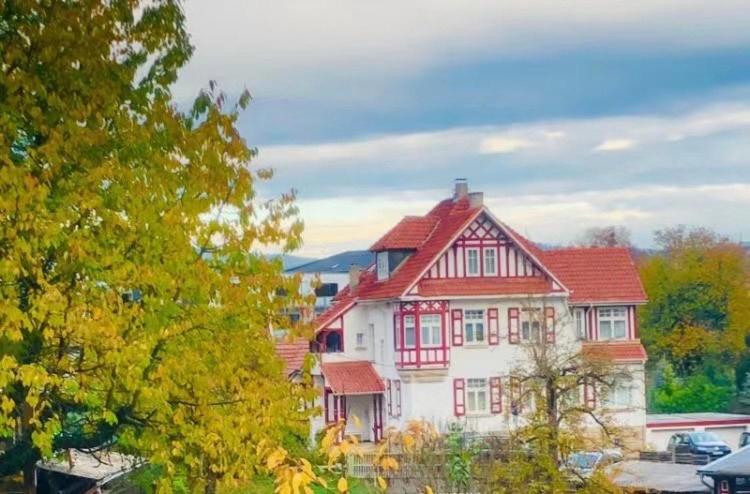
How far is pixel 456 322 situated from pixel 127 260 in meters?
28.2

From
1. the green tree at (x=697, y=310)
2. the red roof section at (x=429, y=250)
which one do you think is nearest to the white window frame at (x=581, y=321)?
the red roof section at (x=429, y=250)

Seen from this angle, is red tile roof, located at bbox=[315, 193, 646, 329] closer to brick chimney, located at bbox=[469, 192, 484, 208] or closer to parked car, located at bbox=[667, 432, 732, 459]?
brick chimney, located at bbox=[469, 192, 484, 208]

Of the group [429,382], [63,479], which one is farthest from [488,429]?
[63,479]

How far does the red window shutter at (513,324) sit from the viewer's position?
121 ft

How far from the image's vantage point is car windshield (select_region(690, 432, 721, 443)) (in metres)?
34.2

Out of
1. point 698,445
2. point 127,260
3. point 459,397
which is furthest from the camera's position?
point 459,397

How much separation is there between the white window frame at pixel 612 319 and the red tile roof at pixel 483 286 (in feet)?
8.84

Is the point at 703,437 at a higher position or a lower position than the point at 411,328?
lower

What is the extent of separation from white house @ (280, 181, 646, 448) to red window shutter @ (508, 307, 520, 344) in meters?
0.03

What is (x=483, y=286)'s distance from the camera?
1439 inches

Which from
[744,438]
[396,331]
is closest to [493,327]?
[396,331]

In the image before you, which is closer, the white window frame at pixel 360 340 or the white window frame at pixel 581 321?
the white window frame at pixel 581 321

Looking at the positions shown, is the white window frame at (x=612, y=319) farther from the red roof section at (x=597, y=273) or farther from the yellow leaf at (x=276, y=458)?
the yellow leaf at (x=276, y=458)

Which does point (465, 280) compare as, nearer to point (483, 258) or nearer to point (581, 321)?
point (483, 258)
